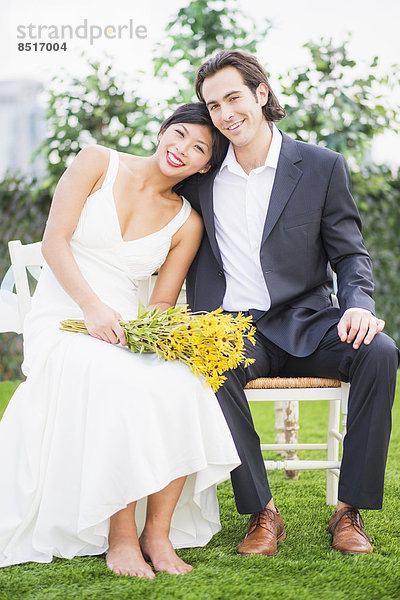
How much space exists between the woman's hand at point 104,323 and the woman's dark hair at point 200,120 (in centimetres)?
82

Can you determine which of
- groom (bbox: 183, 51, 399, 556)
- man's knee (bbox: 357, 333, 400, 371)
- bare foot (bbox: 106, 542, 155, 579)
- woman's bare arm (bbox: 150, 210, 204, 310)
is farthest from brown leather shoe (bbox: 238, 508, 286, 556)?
woman's bare arm (bbox: 150, 210, 204, 310)

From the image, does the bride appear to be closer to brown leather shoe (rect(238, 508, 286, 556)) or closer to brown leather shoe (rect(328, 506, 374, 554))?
brown leather shoe (rect(238, 508, 286, 556))

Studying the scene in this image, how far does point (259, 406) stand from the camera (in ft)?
19.4

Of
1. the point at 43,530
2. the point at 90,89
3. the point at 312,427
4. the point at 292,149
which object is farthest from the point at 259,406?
→ the point at 43,530

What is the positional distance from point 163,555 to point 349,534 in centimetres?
66

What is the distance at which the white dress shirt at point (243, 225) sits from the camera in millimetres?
2895

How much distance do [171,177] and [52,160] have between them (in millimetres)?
3263

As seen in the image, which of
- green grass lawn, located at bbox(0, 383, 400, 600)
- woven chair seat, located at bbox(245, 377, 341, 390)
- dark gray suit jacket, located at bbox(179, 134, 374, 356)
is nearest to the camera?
green grass lawn, located at bbox(0, 383, 400, 600)

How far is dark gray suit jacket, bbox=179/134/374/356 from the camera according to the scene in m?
2.79

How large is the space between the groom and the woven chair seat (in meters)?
0.03

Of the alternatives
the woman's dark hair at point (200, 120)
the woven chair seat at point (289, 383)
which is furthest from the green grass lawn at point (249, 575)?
the woman's dark hair at point (200, 120)

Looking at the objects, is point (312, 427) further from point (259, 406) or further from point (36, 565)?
point (36, 565)

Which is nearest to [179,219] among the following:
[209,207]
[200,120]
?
[209,207]

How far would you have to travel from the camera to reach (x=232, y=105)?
285 centimetres
